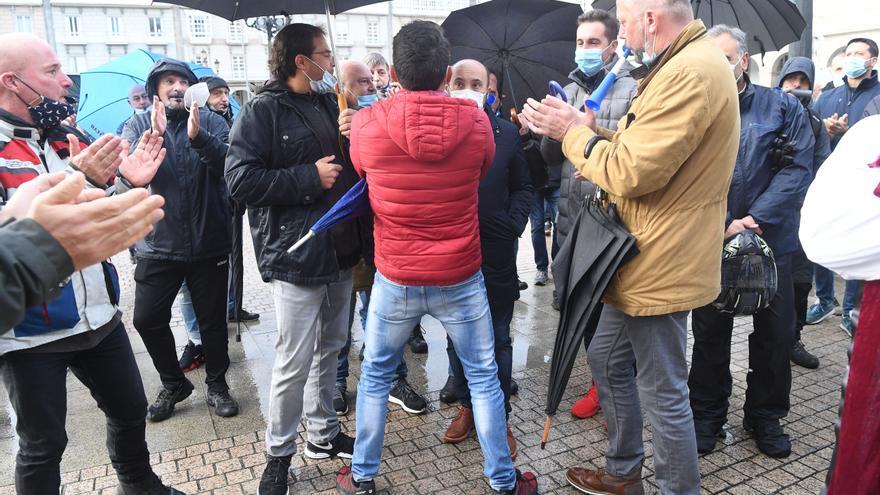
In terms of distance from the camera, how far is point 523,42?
4.61 metres

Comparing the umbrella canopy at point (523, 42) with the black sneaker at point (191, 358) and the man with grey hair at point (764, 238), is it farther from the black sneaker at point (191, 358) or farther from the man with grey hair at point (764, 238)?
the black sneaker at point (191, 358)

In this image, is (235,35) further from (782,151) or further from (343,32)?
(782,151)

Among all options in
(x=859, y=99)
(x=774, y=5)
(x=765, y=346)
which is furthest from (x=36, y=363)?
(x=859, y=99)

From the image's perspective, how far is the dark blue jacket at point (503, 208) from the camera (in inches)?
133

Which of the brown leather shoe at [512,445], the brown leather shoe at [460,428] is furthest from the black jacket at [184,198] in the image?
the brown leather shoe at [512,445]

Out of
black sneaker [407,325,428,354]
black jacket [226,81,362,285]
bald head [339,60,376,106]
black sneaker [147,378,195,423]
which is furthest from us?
black sneaker [407,325,428,354]

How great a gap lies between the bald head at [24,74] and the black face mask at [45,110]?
0.04 ft

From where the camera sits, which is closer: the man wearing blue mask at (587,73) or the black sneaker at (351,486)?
the black sneaker at (351,486)

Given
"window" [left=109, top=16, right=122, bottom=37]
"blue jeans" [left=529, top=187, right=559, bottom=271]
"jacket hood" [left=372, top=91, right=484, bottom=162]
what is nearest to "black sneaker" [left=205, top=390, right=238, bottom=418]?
"jacket hood" [left=372, top=91, right=484, bottom=162]

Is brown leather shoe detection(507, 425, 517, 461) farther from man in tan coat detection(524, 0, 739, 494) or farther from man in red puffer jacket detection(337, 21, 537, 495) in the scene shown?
man in tan coat detection(524, 0, 739, 494)

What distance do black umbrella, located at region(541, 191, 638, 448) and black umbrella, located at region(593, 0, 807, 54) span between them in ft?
9.36

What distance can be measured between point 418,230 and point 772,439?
7.33 feet

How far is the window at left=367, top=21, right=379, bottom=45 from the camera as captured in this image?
54.9 meters

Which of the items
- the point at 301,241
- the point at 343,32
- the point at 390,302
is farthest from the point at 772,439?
the point at 343,32
